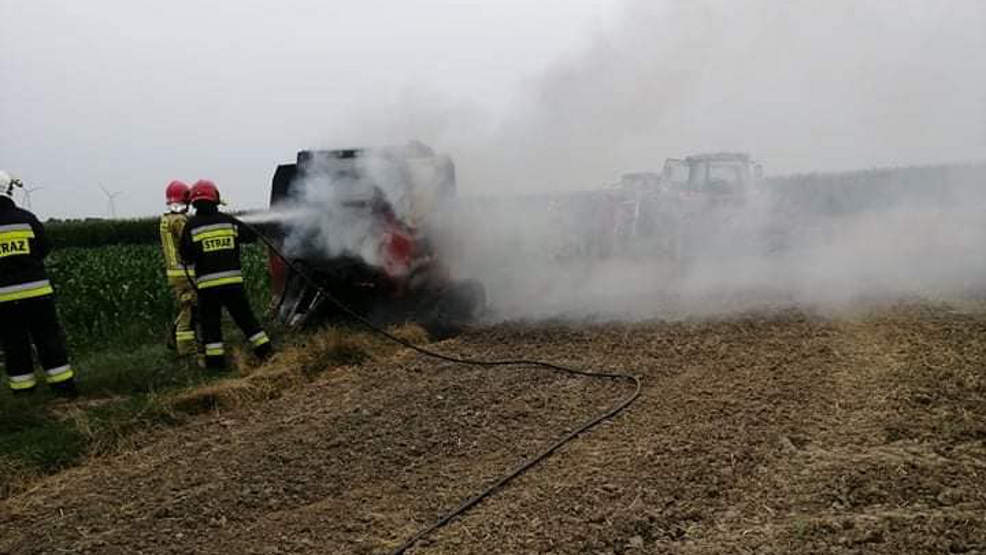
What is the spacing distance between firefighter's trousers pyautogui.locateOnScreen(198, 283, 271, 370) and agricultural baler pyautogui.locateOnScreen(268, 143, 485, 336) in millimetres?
798

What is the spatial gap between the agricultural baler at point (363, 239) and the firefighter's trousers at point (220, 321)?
0.80 metres

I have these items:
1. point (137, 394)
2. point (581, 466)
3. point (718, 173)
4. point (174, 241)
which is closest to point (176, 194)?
point (174, 241)

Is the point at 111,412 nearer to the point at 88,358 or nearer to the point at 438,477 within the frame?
the point at 88,358

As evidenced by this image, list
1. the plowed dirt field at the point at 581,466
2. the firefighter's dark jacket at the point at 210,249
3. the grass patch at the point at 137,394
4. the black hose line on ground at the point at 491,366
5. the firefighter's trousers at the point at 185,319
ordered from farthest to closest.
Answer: the firefighter's trousers at the point at 185,319
the firefighter's dark jacket at the point at 210,249
the grass patch at the point at 137,394
the black hose line on ground at the point at 491,366
the plowed dirt field at the point at 581,466

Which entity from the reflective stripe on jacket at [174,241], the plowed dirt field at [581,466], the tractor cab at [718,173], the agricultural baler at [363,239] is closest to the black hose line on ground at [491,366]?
the plowed dirt field at [581,466]

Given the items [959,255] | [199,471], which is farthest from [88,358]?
[959,255]

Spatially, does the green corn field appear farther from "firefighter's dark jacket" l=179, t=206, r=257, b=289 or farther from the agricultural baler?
"firefighter's dark jacket" l=179, t=206, r=257, b=289

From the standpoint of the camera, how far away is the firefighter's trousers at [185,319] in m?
8.02

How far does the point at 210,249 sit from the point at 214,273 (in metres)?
0.23

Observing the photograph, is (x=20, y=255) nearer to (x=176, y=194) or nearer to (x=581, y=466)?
(x=176, y=194)

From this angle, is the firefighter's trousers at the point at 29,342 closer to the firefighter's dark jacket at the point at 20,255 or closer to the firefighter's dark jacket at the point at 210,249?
the firefighter's dark jacket at the point at 20,255

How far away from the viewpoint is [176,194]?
8336mm

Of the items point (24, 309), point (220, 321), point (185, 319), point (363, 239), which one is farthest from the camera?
point (363, 239)

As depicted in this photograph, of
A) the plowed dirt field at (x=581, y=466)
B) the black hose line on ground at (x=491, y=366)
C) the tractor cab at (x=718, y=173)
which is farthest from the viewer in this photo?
the tractor cab at (x=718, y=173)
